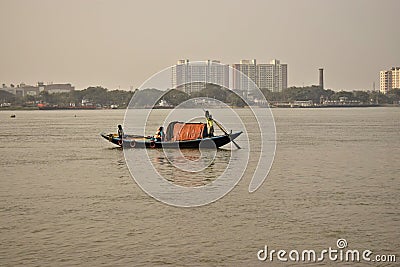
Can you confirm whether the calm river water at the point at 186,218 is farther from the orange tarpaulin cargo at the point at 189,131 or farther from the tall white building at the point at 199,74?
the tall white building at the point at 199,74

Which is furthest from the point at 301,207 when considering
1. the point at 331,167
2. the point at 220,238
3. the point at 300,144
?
the point at 300,144

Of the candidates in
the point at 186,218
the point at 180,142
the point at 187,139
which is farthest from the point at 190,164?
the point at 186,218

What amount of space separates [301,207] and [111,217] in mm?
5311

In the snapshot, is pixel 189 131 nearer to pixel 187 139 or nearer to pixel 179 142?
pixel 187 139

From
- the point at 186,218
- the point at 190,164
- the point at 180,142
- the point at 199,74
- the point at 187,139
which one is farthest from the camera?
the point at 199,74

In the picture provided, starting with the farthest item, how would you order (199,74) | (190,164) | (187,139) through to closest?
(199,74) → (187,139) → (190,164)

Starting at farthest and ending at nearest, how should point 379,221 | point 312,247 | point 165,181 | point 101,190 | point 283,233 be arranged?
point 165,181
point 101,190
point 379,221
point 283,233
point 312,247

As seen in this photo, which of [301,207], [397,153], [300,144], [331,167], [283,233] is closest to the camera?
[283,233]

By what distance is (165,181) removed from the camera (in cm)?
2477

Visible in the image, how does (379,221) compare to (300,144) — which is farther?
(300,144)

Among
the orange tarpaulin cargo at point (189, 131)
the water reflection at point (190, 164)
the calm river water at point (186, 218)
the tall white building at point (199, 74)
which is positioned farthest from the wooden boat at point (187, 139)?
the tall white building at point (199, 74)

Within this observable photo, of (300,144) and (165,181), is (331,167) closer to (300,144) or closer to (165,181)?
(165,181)

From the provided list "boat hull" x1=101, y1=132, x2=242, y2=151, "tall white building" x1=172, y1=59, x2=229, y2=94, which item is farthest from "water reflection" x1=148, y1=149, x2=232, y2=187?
"tall white building" x1=172, y1=59, x2=229, y2=94

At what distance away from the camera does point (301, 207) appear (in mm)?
19359
